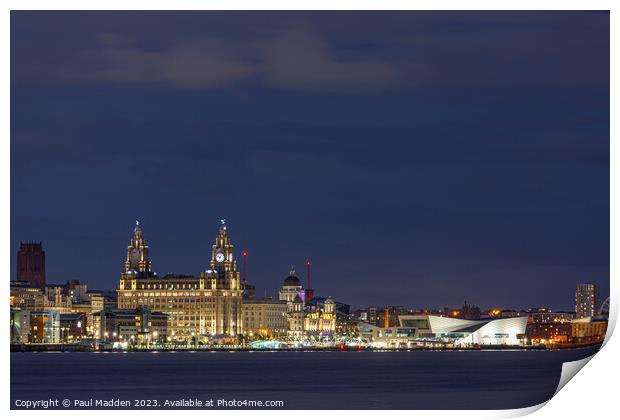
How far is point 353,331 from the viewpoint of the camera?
82312 millimetres

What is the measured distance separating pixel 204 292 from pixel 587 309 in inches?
1697

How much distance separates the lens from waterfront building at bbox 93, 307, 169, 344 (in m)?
70.1

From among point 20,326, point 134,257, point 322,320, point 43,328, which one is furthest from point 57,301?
point 322,320

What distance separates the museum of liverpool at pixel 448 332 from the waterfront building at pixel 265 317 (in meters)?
9.49

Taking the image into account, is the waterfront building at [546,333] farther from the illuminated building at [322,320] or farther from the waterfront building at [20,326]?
the waterfront building at [20,326]

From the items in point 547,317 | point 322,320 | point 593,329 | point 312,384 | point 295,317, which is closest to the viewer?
point 593,329

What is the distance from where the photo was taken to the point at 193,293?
254 ft

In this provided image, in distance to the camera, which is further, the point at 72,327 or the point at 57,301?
the point at 57,301

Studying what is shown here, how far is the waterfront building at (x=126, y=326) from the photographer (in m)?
70.1

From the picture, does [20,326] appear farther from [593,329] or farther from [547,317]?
[593,329]

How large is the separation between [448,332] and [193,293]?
16.4 meters

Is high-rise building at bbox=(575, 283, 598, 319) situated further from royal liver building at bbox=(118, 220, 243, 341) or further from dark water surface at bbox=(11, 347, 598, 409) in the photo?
royal liver building at bbox=(118, 220, 243, 341)

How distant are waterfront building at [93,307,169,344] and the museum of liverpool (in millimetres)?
11372
